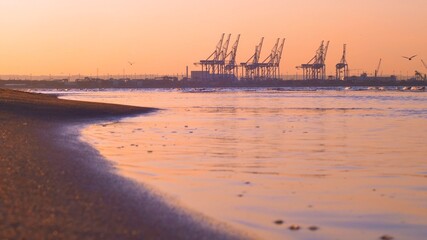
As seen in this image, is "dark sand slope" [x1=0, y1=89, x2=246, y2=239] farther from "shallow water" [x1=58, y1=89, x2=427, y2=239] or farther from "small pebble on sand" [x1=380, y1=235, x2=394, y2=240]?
"small pebble on sand" [x1=380, y1=235, x2=394, y2=240]

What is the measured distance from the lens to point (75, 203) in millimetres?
9219

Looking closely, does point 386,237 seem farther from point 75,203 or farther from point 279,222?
point 75,203

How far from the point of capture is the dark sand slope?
7.76 meters

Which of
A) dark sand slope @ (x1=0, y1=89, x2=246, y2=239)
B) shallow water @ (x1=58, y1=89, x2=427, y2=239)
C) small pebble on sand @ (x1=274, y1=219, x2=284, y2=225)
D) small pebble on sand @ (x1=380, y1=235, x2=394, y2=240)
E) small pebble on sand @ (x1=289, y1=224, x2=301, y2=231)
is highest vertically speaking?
dark sand slope @ (x1=0, y1=89, x2=246, y2=239)

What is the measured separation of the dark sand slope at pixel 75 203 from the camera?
776cm

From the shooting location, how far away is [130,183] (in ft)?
39.0

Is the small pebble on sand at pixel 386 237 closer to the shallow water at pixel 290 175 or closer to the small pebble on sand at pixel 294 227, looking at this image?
the shallow water at pixel 290 175

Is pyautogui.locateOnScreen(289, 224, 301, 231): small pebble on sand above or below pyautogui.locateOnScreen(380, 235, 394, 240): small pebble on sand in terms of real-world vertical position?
above

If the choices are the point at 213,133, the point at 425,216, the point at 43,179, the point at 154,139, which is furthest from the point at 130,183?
the point at 213,133

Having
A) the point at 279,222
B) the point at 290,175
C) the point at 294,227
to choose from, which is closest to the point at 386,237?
the point at 294,227

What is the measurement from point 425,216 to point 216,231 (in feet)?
10.8

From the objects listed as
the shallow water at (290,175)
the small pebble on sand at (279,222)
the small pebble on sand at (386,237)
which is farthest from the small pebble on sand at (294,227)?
the small pebble on sand at (386,237)

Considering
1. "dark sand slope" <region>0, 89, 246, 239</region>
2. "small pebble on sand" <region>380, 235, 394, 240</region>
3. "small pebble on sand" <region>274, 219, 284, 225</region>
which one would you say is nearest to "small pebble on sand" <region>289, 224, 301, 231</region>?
"small pebble on sand" <region>274, 219, 284, 225</region>

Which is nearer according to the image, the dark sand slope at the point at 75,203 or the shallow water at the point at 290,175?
the dark sand slope at the point at 75,203
